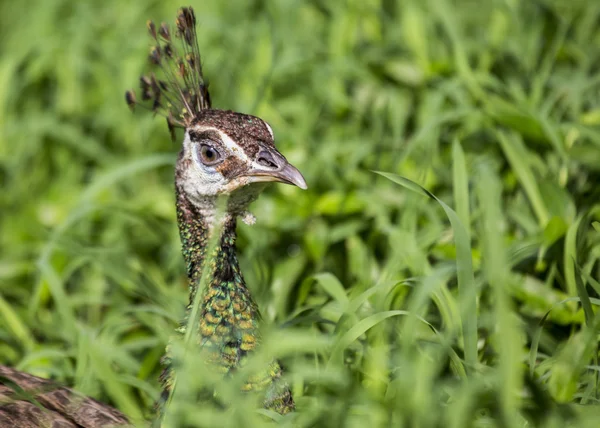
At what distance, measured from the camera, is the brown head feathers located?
2.26 metres

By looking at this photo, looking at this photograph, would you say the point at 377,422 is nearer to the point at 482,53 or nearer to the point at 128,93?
the point at 128,93

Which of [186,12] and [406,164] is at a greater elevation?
[186,12]

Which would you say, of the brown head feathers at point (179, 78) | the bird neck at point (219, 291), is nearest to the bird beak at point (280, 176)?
the bird neck at point (219, 291)

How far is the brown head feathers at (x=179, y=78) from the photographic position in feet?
7.41

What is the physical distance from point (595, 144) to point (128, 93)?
1.54m

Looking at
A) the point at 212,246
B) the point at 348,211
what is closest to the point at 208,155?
the point at 212,246

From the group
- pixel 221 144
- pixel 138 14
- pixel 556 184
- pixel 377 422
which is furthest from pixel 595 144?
pixel 138 14

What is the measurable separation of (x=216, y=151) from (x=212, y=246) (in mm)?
299

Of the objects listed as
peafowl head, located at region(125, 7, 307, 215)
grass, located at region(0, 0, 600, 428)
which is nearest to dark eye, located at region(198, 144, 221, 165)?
peafowl head, located at region(125, 7, 307, 215)

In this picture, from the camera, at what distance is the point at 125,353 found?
2611mm

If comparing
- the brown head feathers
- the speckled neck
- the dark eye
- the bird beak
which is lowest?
the speckled neck

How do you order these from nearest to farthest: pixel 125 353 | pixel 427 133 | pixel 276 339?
pixel 276 339, pixel 125 353, pixel 427 133

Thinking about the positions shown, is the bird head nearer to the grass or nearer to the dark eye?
the dark eye

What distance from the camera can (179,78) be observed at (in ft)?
7.80
